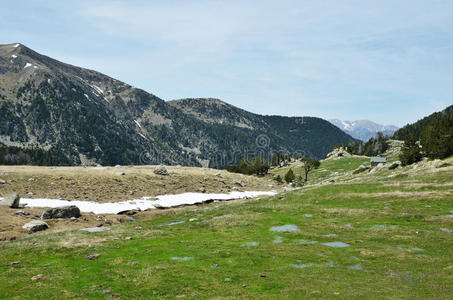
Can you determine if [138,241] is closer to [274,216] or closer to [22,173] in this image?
[274,216]

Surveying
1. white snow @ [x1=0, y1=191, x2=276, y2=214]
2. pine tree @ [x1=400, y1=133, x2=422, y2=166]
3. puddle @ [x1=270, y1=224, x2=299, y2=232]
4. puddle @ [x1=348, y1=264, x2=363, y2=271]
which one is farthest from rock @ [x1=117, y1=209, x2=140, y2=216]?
pine tree @ [x1=400, y1=133, x2=422, y2=166]

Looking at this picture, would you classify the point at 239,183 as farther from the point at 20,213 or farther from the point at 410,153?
the point at 20,213

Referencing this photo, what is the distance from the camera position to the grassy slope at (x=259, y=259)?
61.6 ft

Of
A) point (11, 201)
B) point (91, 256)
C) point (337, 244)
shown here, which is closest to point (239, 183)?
point (11, 201)

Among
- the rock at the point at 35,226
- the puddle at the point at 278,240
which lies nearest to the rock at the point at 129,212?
the rock at the point at 35,226

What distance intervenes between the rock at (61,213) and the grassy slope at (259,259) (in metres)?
10.2

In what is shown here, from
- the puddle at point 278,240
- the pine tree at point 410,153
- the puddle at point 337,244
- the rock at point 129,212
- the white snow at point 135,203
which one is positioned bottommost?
the rock at point 129,212

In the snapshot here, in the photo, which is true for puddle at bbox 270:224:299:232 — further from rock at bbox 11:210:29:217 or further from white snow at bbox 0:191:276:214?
rock at bbox 11:210:29:217

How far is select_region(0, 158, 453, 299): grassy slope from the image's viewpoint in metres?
18.8

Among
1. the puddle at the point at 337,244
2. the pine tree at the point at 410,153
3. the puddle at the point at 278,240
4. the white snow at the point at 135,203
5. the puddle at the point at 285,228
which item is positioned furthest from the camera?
the pine tree at the point at 410,153

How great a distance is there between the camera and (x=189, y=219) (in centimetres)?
4969

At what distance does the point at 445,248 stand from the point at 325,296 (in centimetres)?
1534

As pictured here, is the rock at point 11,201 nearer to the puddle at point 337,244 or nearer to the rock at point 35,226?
the rock at point 35,226

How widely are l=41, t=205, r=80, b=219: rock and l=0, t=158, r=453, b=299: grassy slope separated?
33.5 feet
